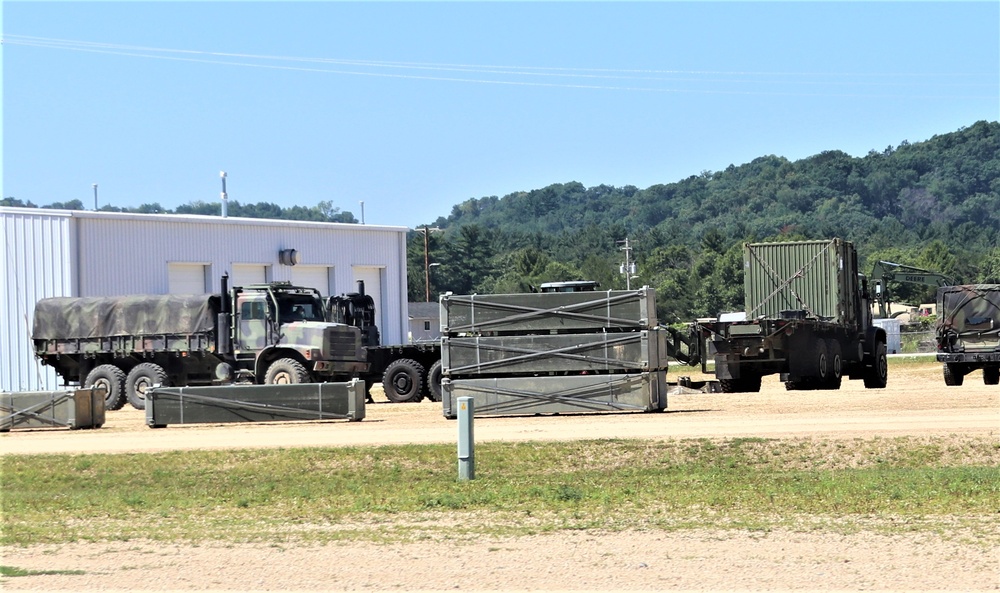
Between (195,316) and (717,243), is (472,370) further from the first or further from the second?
(717,243)

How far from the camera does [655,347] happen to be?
999 inches

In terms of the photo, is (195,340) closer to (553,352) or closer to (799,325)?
(553,352)

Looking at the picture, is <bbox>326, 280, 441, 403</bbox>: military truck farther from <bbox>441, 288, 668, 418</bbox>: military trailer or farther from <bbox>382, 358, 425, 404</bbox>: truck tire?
<bbox>441, 288, 668, 418</bbox>: military trailer

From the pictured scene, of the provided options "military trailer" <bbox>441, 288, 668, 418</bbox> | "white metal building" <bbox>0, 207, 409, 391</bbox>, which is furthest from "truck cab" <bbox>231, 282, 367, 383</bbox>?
"white metal building" <bbox>0, 207, 409, 391</bbox>

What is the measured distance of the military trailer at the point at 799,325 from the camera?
30.0 metres

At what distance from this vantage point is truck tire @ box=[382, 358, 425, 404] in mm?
32312

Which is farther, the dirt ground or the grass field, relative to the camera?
the grass field

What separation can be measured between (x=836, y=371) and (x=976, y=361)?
13.8 feet

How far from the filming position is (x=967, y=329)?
3403cm

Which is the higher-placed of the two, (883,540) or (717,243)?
(717,243)

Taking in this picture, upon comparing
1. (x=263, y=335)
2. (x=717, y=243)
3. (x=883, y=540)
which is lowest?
(x=883, y=540)

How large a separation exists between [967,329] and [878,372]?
239 centimetres

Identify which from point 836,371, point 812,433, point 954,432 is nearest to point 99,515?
point 812,433

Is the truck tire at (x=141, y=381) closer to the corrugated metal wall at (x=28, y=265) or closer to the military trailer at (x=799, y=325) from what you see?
the corrugated metal wall at (x=28, y=265)
